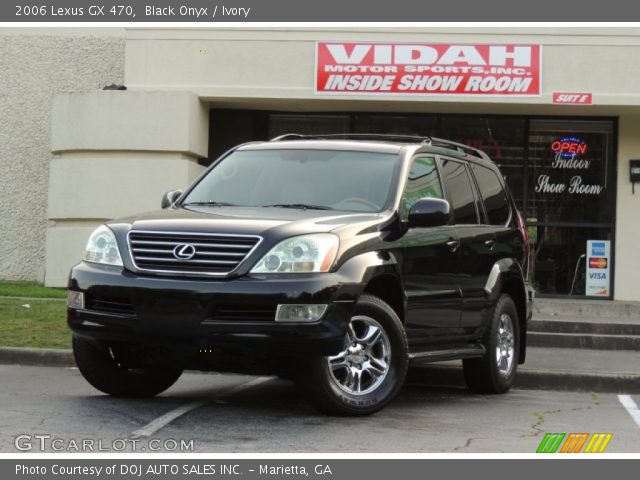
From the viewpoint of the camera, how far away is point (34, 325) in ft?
40.8

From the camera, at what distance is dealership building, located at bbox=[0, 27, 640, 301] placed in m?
17.3

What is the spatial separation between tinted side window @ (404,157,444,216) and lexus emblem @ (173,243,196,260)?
176 centimetres

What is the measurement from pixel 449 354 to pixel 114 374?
2.47 m

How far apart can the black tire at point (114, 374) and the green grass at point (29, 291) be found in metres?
8.17

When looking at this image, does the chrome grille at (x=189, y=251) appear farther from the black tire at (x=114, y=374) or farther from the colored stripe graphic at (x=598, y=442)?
the colored stripe graphic at (x=598, y=442)

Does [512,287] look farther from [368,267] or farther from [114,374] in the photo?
[114,374]

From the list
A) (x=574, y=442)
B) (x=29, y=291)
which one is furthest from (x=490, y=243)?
(x=29, y=291)

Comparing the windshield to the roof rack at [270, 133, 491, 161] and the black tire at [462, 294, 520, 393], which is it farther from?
the black tire at [462, 294, 520, 393]

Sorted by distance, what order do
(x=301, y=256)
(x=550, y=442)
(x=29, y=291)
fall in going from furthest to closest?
(x=29, y=291)
(x=301, y=256)
(x=550, y=442)

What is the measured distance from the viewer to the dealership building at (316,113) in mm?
17281

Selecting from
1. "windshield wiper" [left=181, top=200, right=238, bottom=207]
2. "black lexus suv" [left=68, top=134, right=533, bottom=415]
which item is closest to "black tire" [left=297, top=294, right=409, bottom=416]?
"black lexus suv" [left=68, top=134, right=533, bottom=415]

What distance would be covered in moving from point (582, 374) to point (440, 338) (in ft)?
7.17

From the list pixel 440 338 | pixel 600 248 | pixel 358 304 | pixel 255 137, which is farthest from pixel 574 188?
pixel 358 304

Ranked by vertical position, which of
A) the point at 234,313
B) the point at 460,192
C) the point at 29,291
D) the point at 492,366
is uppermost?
the point at 460,192
